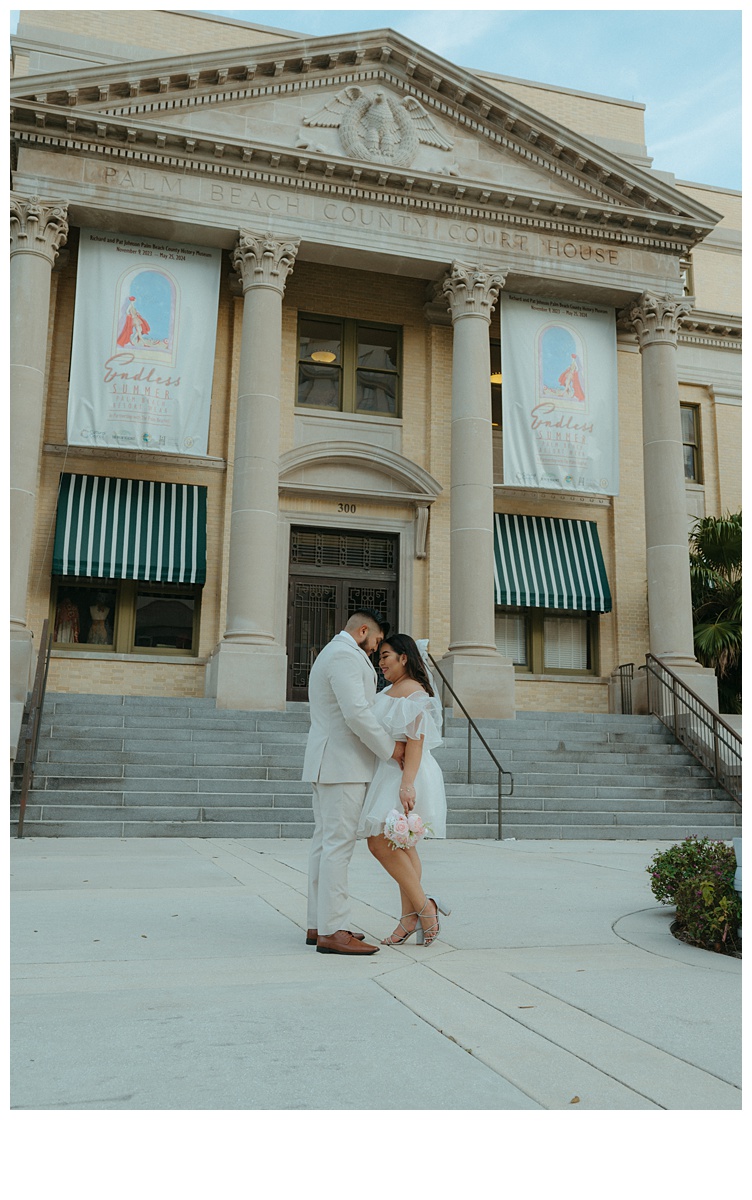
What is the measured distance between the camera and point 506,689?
1828 cm

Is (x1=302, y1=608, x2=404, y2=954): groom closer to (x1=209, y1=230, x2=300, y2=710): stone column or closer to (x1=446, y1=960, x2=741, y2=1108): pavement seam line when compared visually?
(x1=446, y1=960, x2=741, y2=1108): pavement seam line

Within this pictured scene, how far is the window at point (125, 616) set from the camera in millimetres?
19562

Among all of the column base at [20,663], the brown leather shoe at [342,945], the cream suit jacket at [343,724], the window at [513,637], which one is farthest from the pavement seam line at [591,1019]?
the window at [513,637]

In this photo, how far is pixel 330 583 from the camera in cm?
2111

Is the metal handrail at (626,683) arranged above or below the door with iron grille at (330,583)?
below

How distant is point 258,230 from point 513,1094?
1819cm

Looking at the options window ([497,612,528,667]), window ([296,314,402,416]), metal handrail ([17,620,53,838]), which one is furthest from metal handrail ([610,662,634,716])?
metal handrail ([17,620,53,838])

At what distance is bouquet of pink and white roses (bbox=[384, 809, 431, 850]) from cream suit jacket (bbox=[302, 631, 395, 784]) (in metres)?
0.26

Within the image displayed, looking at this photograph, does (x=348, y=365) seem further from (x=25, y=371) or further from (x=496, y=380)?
(x=25, y=371)

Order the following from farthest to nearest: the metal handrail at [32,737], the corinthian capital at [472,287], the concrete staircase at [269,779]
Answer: the corinthian capital at [472,287] < the concrete staircase at [269,779] < the metal handrail at [32,737]

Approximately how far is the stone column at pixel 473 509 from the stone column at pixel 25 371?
742 centimetres

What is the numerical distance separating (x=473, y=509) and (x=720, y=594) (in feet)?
20.6

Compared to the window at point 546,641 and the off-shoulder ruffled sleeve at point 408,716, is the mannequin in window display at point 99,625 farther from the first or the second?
the off-shoulder ruffled sleeve at point 408,716

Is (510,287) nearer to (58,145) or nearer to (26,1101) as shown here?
(58,145)
